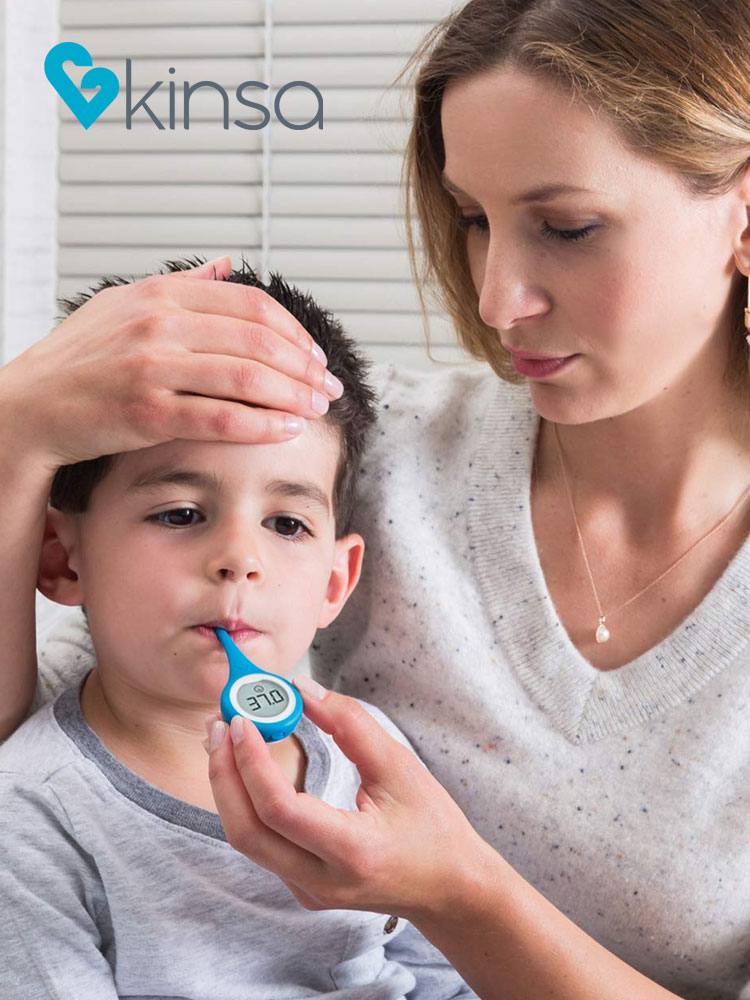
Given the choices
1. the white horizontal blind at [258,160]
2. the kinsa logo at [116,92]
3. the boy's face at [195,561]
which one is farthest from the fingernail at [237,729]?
the kinsa logo at [116,92]

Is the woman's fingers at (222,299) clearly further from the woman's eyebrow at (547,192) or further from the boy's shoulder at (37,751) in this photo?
the boy's shoulder at (37,751)

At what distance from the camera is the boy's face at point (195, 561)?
43.1 inches

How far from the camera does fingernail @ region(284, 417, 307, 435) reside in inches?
42.7

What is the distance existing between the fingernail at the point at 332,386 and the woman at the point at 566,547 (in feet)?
0.60

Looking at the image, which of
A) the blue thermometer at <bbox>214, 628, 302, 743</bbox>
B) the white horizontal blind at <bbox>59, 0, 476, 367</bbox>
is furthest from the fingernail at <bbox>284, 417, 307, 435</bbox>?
the white horizontal blind at <bbox>59, 0, 476, 367</bbox>

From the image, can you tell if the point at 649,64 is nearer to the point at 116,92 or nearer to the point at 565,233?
the point at 565,233

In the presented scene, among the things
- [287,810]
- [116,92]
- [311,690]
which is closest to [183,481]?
[311,690]

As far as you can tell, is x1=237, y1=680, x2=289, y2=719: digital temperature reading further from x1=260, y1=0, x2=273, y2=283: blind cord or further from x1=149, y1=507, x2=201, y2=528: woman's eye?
x1=260, y1=0, x2=273, y2=283: blind cord

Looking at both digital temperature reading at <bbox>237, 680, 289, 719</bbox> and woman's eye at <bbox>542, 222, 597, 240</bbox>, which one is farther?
woman's eye at <bbox>542, 222, 597, 240</bbox>

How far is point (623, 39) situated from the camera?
3.85 ft

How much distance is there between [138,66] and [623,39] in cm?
156

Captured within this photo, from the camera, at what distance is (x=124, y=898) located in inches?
42.7

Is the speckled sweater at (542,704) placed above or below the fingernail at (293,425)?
below

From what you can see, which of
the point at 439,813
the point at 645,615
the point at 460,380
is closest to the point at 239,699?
the point at 439,813
